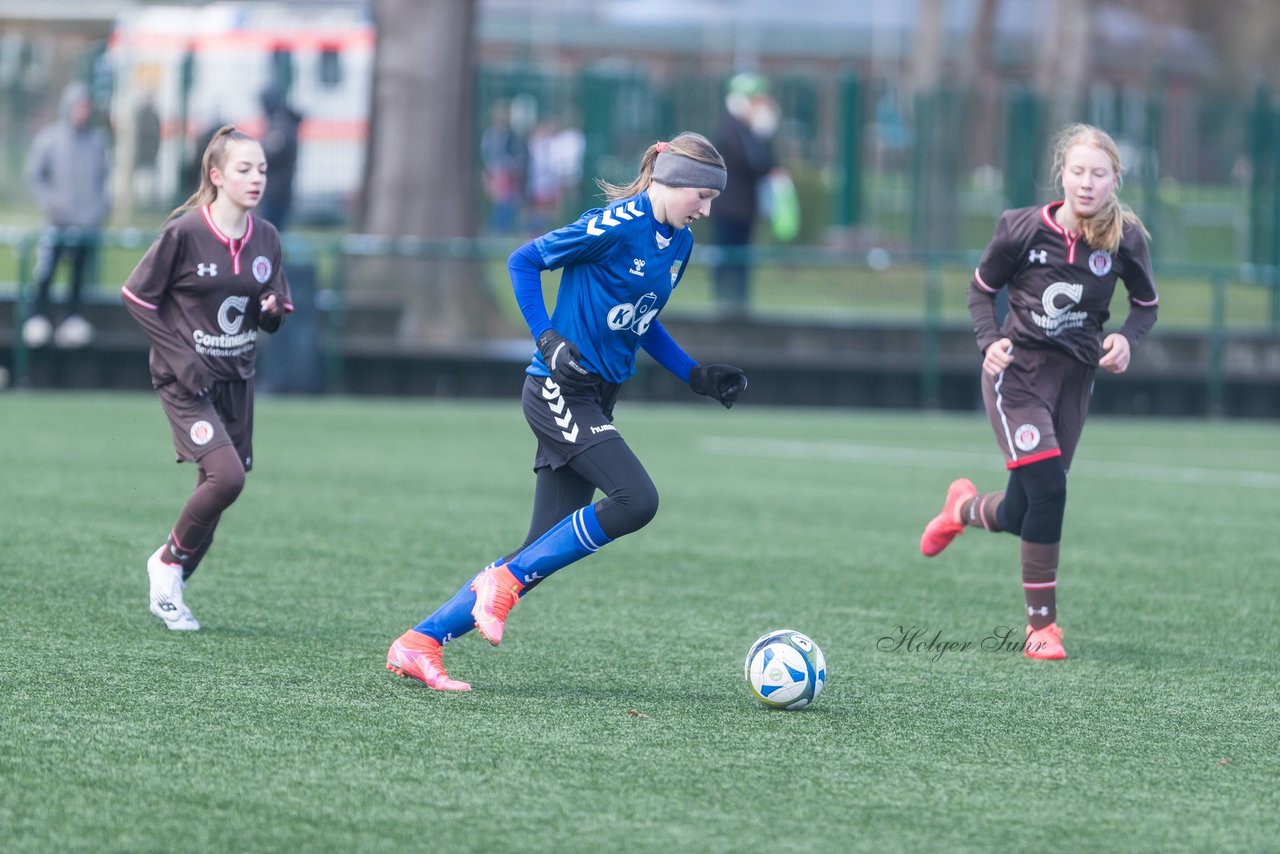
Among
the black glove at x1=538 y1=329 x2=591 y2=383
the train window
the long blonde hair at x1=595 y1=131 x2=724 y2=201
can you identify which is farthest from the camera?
the train window

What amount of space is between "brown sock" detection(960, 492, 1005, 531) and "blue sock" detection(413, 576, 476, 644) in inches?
98.2

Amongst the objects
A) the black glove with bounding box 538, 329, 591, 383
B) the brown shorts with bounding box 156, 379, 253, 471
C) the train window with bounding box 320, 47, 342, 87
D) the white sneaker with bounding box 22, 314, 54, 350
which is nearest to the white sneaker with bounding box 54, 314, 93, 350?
the white sneaker with bounding box 22, 314, 54, 350

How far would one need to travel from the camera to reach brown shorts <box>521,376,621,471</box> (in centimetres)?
608

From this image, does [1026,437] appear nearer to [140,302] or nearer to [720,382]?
[720,382]

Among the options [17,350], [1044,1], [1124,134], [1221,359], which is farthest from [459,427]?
[1044,1]

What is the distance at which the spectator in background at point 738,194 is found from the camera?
18516 millimetres

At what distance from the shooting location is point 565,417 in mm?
6086

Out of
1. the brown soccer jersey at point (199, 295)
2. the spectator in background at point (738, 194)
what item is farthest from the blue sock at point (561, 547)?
the spectator in background at point (738, 194)

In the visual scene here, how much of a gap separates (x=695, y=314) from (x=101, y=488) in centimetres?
854

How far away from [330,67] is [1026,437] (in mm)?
17733

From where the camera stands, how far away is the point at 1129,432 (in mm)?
17172

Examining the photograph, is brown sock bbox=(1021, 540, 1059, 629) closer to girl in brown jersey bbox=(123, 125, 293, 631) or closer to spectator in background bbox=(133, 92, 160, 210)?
girl in brown jersey bbox=(123, 125, 293, 631)

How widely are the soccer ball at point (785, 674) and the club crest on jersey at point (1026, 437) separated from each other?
4.85ft

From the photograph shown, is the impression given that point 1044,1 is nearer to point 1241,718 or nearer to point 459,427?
point 459,427
